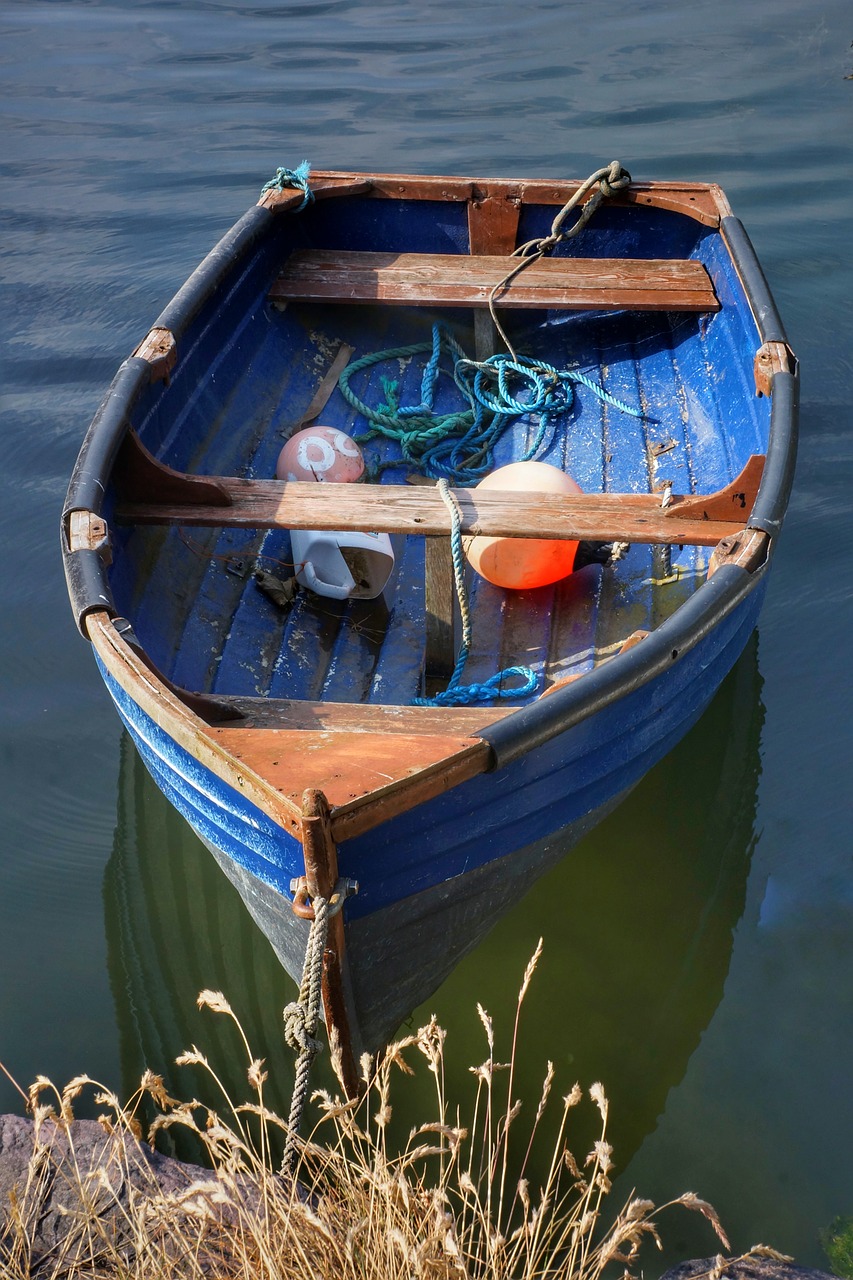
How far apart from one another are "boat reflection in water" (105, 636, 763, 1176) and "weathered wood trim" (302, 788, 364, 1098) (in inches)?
20.0

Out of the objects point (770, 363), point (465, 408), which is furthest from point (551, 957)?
point (465, 408)

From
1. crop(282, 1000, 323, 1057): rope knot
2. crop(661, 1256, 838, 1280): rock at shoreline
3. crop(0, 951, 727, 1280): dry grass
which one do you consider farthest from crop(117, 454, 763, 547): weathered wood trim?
crop(661, 1256, 838, 1280): rock at shoreline

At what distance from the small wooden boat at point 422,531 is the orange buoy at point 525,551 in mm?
85

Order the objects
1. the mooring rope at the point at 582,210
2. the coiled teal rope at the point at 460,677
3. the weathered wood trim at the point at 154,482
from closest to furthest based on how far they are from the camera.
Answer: the coiled teal rope at the point at 460,677, the weathered wood trim at the point at 154,482, the mooring rope at the point at 582,210

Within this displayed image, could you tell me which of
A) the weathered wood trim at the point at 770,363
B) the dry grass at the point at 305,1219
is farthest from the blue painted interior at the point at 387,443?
the dry grass at the point at 305,1219

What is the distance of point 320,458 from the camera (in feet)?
13.0

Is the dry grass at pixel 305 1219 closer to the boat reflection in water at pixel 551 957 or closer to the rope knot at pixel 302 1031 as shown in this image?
the rope knot at pixel 302 1031

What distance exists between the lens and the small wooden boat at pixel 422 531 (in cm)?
238

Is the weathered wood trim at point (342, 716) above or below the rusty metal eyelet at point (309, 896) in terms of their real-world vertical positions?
above

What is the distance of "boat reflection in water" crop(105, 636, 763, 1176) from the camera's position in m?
3.06

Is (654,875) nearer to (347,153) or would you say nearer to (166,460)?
(166,460)

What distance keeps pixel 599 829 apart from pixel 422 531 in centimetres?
125

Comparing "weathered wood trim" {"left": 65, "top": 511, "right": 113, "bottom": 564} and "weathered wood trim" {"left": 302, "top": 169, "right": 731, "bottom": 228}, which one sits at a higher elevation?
"weathered wood trim" {"left": 302, "top": 169, "right": 731, "bottom": 228}

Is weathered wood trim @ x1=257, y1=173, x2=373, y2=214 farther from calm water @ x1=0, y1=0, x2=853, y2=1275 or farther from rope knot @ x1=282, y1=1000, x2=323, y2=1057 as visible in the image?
rope knot @ x1=282, y1=1000, x2=323, y2=1057
